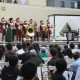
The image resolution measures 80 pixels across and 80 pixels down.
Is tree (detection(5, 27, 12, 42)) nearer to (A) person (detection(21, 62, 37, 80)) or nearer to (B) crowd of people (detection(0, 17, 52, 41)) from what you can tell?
(B) crowd of people (detection(0, 17, 52, 41))

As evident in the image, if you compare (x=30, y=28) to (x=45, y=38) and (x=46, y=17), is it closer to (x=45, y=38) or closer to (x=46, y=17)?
(x=45, y=38)

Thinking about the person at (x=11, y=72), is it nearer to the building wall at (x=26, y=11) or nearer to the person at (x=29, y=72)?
the person at (x=29, y=72)

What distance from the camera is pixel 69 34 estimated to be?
19.3m

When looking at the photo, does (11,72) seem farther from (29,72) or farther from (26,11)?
(26,11)

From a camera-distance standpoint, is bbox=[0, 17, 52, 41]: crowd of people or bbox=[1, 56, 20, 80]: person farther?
bbox=[0, 17, 52, 41]: crowd of people

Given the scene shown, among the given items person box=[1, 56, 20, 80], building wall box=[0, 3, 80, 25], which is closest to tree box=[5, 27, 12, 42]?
building wall box=[0, 3, 80, 25]

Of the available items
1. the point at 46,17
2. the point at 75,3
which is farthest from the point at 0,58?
the point at 75,3

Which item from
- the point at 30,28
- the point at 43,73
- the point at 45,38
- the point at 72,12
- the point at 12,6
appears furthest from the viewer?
the point at 72,12

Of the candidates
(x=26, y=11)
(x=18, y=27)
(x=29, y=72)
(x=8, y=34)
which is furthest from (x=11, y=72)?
(x=26, y=11)

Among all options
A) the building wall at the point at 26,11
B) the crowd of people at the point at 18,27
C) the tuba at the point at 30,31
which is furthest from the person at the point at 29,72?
the building wall at the point at 26,11

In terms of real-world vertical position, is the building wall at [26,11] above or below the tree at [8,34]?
above

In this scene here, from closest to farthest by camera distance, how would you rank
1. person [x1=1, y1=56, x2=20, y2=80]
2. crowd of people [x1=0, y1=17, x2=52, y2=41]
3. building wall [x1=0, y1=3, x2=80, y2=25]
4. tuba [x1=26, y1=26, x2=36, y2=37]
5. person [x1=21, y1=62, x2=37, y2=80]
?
person [x1=21, y1=62, x2=37, y2=80] → person [x1=1, y1=56, x2=20, y2=80] → crowd of people [x1=0, y1=17, x2=52, y2=41] → tuba [x1=26, y1=26, x2=36, y2=37] → building wall [x1=0, y1=3, x2=80, y2=25]

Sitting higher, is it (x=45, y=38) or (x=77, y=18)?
(x=77, y=18)

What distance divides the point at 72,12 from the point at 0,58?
22526mm
